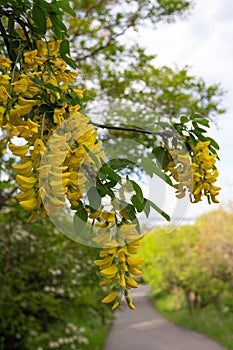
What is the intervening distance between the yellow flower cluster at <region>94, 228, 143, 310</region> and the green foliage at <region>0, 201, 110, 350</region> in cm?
256

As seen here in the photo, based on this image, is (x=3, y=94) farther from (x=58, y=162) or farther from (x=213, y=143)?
(x=213, y=143)

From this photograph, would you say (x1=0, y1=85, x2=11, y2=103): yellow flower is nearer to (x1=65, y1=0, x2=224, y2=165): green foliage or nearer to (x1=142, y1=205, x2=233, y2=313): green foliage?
(x1=65, y1=0, x2=224, y2=165): green foliage

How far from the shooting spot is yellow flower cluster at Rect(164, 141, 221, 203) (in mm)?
919

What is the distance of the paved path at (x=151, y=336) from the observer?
8.40 m

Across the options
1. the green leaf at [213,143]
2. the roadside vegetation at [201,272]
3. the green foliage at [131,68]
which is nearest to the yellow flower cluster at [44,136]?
the green leaf at [213,143]

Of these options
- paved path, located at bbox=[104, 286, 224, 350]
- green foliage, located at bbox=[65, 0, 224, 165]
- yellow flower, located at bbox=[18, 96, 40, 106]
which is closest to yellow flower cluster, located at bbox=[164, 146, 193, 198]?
yellow flower, located at bbox=[18, 96, 40, 106]

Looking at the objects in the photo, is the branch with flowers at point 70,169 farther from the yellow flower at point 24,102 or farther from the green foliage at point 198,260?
the green foliage at point 198,260

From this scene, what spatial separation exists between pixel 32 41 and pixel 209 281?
1163 cm

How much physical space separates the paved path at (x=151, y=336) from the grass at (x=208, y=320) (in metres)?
0.17

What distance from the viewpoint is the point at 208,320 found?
10531 millimetres

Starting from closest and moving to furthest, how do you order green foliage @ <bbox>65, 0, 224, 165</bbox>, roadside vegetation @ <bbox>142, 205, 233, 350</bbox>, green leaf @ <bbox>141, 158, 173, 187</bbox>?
green leaf @ <bbox>141, 158, 173, 187</bbox> → green foliage @ <bbox>65, 0, 224, 165</bbox> → roadside vegetation @ <bbox>142, 205, 233, 350</bbox>

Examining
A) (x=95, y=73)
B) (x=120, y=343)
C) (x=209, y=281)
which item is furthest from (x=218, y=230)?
(x=95, y=73)

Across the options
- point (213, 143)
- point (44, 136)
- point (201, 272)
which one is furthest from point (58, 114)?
point (201, 272)

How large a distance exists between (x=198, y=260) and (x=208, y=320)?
5.77 feet
